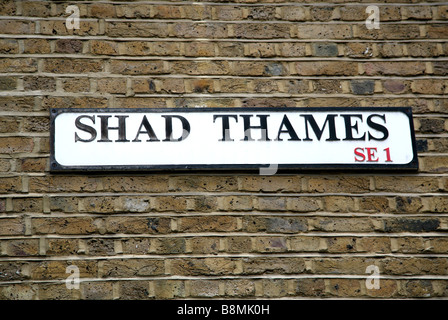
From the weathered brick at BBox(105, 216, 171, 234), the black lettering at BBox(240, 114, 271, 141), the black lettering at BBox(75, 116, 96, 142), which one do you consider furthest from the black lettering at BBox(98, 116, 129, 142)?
the black lettering at BBox(240, 114, 271, 141)

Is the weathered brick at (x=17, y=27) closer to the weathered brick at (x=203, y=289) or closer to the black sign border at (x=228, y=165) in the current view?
the black sign border at (x=228, y=165)

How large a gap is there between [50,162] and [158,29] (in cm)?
94

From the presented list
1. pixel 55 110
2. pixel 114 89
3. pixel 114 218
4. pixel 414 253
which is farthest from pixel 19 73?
pixel 414 253

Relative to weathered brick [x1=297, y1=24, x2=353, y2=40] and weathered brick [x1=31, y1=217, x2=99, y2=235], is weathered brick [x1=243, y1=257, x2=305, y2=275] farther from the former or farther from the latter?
weathered brick [x1=297, y1=24, x2=353, y2=40]

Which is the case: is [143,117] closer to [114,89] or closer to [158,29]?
[114,89]

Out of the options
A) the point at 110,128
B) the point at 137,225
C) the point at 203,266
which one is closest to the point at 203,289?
the point at 203,266

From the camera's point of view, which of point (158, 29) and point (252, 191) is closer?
point (252, 191)

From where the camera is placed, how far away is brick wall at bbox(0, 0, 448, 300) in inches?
119

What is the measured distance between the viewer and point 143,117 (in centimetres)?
321

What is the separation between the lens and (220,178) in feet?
10.4

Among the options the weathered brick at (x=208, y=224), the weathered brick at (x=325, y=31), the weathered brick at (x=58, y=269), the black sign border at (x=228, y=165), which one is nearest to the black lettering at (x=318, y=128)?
the black sign border at (x=228, y=165)

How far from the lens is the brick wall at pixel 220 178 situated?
3031 mm

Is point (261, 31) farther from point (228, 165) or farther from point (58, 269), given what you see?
point (58, 269)
